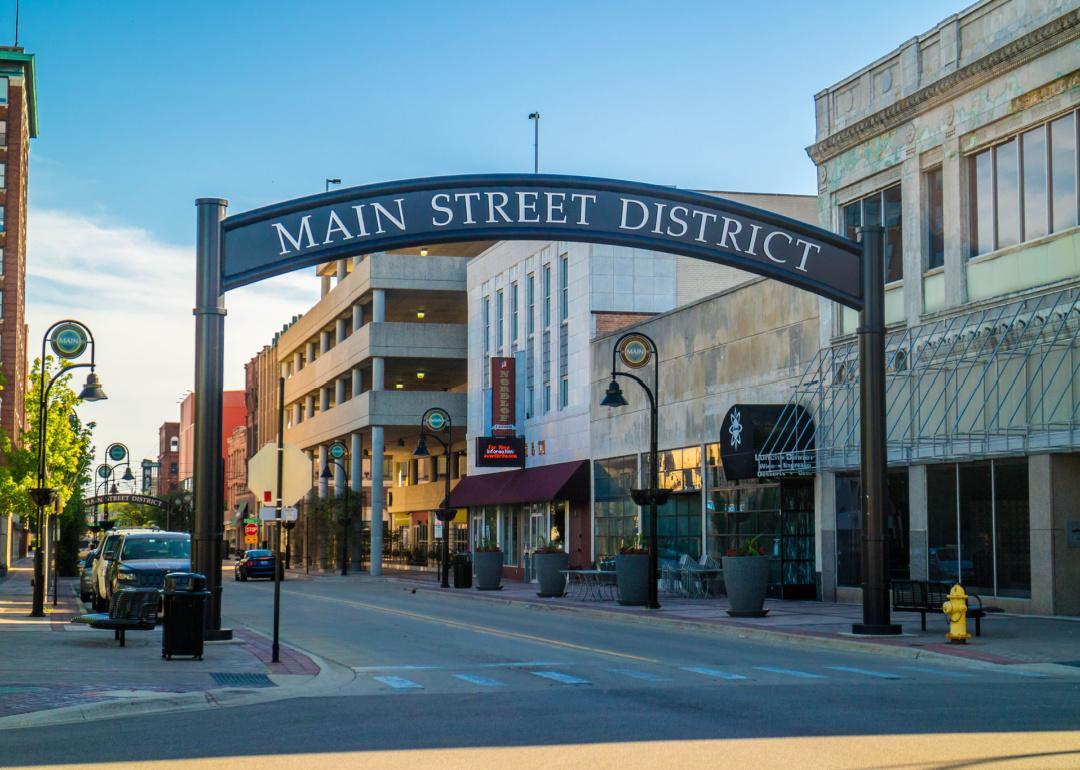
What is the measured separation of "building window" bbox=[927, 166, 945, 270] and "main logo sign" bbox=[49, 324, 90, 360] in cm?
2380

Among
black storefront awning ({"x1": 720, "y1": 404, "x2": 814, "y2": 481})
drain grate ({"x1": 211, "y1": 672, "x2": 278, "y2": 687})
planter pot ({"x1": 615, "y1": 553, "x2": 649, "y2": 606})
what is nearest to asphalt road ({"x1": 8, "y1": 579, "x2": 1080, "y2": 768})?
drain grate ({"x1": 211, "y1": 672, "x2": 278, "y2": 687})

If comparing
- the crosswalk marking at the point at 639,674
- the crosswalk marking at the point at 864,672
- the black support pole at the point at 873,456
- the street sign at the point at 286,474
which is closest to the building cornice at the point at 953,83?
the black support pole at the point at 873,456

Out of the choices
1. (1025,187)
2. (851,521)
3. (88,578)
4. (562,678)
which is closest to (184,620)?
(562,678)

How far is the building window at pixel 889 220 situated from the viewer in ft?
99.0

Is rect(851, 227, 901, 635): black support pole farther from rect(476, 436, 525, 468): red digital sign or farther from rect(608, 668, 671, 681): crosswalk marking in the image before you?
rect(476, 436, 525, 468): red digital sign

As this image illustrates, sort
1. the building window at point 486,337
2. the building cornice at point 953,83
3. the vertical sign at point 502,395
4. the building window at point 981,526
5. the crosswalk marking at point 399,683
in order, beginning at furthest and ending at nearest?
the building window at point 486,337
the vertical sign at point 502,395
the building window at point 981,526
the building cornice at point 953,83
the crosswalk marking at point 399,683

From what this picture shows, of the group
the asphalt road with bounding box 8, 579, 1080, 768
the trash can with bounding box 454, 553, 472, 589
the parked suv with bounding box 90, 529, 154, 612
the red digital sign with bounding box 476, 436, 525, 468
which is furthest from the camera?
the red digital sign with bounding box 476, 436, 525, 468

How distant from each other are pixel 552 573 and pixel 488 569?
22.5 feet

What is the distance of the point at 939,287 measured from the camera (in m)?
28.5

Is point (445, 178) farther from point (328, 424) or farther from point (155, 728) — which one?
point (328, 424)

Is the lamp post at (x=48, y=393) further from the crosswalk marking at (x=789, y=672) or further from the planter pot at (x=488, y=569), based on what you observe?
the crosswalk marking at (x=789, y=672)

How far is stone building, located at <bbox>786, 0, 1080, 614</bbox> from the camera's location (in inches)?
958

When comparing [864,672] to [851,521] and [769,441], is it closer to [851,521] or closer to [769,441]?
[851,521]

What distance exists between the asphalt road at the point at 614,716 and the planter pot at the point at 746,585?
6.22 meters
